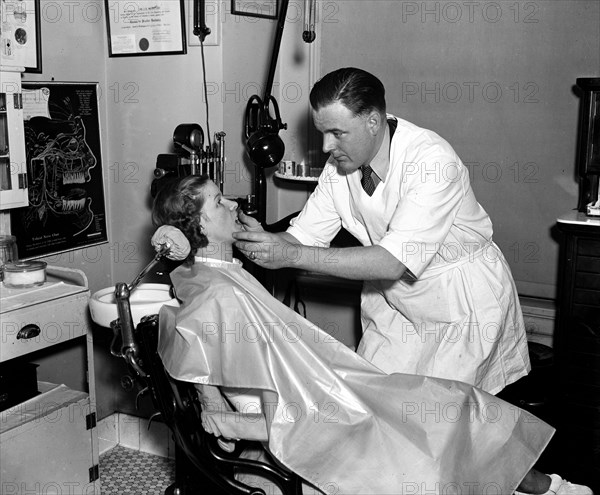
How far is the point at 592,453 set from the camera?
9.53ft

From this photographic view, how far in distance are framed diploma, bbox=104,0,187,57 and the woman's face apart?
3.53ft

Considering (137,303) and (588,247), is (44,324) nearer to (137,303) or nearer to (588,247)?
(137,303)

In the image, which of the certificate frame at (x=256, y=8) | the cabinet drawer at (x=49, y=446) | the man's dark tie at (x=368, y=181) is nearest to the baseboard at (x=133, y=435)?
the cabinet drawer at (x=49, y=446)

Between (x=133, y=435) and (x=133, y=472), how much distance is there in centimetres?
26

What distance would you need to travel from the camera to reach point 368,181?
2.42 m

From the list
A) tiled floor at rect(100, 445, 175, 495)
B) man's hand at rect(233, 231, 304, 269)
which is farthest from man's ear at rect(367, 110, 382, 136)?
tiled floor at rect(100, 445, 175, 495)

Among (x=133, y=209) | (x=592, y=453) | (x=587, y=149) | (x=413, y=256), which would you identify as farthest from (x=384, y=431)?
(x=133, y=209)

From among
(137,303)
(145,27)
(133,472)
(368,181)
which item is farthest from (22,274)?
(368,181)

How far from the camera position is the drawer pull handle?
260 centimetres

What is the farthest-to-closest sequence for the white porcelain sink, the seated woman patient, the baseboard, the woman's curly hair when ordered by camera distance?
the baseboard, the white porcelain sink, the woman's curly hair, the seated woman patient

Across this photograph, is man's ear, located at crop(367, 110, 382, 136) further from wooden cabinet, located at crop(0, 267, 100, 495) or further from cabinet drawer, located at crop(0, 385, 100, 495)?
cabinet drawer, located at crop(0, 385, 100, 495)

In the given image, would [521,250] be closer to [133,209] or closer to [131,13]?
[133,209]

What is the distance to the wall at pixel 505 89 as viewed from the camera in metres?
3.11

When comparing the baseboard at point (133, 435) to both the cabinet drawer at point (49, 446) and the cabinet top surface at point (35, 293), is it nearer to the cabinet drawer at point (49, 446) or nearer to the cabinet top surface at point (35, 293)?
the cabinet drawer at point (49, 446)
